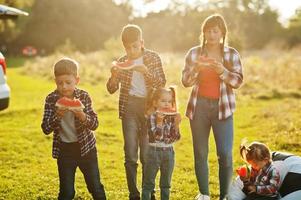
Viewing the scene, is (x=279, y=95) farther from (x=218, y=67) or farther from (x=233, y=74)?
(x=218, y=67)

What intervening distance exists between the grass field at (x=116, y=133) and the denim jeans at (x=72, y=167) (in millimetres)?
1331

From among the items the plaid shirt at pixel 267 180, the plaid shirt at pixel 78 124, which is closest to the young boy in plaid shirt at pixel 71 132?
the plaid shirt at pixel 78 124

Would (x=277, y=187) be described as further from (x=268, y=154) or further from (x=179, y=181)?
(x=179, y=181)

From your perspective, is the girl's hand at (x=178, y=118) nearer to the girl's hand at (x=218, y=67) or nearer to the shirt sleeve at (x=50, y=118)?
the girl's hand at (x=218, y=67)

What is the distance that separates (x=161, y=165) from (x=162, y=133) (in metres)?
0.30

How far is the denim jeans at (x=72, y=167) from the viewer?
4410 mm

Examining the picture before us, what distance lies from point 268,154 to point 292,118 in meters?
6.32

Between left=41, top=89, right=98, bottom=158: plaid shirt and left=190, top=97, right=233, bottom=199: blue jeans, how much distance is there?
1077 millimetres

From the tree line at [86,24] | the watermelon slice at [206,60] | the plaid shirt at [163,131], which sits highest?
the tree line at [86,24]

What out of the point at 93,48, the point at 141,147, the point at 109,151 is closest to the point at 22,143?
the point at 109,151

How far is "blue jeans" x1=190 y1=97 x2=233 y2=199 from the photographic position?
4.94 meters

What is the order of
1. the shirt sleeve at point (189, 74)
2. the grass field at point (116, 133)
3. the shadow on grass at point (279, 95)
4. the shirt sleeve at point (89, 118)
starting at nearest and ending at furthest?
1. the shirt sleeve at point (89, 118)
2. the shirt sleeve at point (189, 74)
3. the grass field at point (116, 133)
4. the shadow on grass at point (279, 95)

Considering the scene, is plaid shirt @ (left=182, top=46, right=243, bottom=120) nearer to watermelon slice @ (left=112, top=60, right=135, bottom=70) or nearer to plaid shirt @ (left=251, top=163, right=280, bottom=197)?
watermelon slice @ (left=112, top=60, right=135, bottom=70)

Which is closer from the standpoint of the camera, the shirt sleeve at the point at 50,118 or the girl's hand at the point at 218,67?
the shirt sleeve at the point at 50,118
